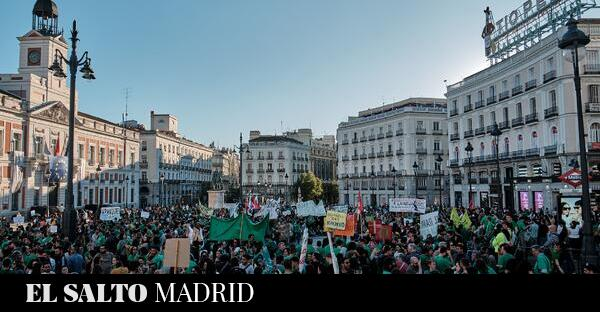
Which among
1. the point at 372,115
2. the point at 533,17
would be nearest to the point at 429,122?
the point at 372,115

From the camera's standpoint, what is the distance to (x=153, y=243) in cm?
1466

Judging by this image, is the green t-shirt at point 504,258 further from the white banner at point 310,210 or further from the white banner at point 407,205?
the white banner at point 310,210

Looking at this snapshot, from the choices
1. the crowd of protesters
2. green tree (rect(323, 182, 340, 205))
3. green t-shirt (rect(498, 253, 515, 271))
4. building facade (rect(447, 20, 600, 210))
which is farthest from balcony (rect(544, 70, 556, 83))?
green tree (rect(323, 182, 340, 205))

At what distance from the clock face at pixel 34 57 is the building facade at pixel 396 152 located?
40457 millimetres

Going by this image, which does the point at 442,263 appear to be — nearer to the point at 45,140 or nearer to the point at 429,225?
the point at 429,225

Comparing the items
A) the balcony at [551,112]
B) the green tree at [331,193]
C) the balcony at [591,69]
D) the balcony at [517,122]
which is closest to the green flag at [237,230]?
the balcony at [551,112]

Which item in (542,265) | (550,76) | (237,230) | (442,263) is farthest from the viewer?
(550,76)

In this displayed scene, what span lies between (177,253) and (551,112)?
118 feet

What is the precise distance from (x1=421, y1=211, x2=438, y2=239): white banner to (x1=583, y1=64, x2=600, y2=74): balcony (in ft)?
90.7

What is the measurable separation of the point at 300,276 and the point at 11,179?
45479mm

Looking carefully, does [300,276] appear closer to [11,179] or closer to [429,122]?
[11,179]

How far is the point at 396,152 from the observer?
222 feet

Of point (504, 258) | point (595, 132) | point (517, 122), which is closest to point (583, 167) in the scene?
point (504, 258)

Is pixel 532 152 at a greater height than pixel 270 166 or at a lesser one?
lesser
